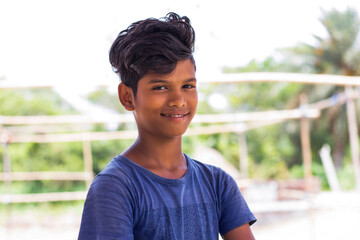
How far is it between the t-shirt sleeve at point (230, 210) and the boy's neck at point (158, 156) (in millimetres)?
90

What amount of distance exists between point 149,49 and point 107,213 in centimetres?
29

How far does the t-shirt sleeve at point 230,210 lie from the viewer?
0.93 m

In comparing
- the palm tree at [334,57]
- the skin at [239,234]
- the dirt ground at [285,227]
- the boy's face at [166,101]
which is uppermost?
the palm tree at [334,57]

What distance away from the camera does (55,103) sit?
42.1ft

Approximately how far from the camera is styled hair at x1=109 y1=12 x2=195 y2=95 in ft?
2.84

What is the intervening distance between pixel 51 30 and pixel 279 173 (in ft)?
27.7

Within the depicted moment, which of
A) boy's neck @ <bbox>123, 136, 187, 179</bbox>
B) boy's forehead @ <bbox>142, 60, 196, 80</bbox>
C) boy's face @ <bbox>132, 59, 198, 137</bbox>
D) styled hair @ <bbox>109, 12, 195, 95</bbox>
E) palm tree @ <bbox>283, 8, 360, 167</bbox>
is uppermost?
palm tree @ <bbox>283, 8, 360, 167</bbox>

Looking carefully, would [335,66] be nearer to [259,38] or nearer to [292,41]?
[292,41]

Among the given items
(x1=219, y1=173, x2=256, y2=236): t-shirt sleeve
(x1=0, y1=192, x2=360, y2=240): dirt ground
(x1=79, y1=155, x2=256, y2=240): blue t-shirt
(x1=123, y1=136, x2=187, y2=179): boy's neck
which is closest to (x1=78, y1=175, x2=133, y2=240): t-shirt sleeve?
(x1=79, y1=155, x2=256, y2=240): blue t-shirt

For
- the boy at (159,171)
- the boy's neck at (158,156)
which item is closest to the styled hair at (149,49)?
the boy at (159,171)

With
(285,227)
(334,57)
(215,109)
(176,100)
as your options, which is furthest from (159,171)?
(334,57)

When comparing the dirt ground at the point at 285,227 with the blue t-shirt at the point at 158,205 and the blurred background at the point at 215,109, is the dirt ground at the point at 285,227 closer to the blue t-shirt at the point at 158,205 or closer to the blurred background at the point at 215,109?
the blurred background at the point at 215,109

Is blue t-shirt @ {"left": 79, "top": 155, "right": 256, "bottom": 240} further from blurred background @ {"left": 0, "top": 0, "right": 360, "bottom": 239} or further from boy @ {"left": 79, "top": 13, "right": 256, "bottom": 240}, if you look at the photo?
blurred background @ {"left": 0, "top": 0, "right": 360, "bottom": 239}

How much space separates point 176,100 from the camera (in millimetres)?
873
